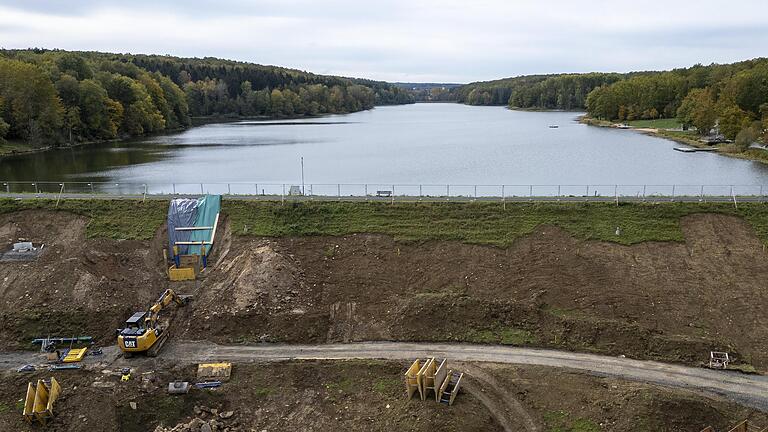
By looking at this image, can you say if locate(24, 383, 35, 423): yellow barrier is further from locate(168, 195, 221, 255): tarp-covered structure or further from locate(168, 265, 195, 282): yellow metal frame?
locate(168, 195, 221, 255): tarp-covered structure

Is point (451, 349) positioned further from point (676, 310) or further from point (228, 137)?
point (228, 137)

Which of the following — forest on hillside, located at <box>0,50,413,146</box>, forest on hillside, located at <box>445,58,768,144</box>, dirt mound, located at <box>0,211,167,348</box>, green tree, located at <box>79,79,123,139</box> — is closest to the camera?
dirt mound, located at <box>0,211,167,348</box>

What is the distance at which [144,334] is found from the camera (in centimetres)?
2355

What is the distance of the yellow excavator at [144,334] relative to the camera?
23422mm

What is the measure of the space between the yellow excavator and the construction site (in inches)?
3.4

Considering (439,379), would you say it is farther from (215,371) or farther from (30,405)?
(30,405)

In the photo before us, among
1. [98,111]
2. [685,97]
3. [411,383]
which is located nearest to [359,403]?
[411,383]

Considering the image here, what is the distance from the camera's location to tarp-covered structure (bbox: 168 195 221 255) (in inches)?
1248

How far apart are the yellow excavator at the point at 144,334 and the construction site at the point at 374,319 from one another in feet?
0.28

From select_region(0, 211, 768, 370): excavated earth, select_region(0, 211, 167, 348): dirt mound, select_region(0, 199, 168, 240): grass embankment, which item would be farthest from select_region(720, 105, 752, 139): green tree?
select_region(0, 211, 167, 348): dirt mound

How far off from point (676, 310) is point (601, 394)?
8281mm

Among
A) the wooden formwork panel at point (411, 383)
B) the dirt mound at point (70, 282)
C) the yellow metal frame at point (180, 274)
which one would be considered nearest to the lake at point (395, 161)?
the dirt mound at point (70, 282)

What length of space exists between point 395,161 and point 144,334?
4432 centimetres

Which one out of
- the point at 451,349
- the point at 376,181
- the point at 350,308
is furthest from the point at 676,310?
the point at 376,181
